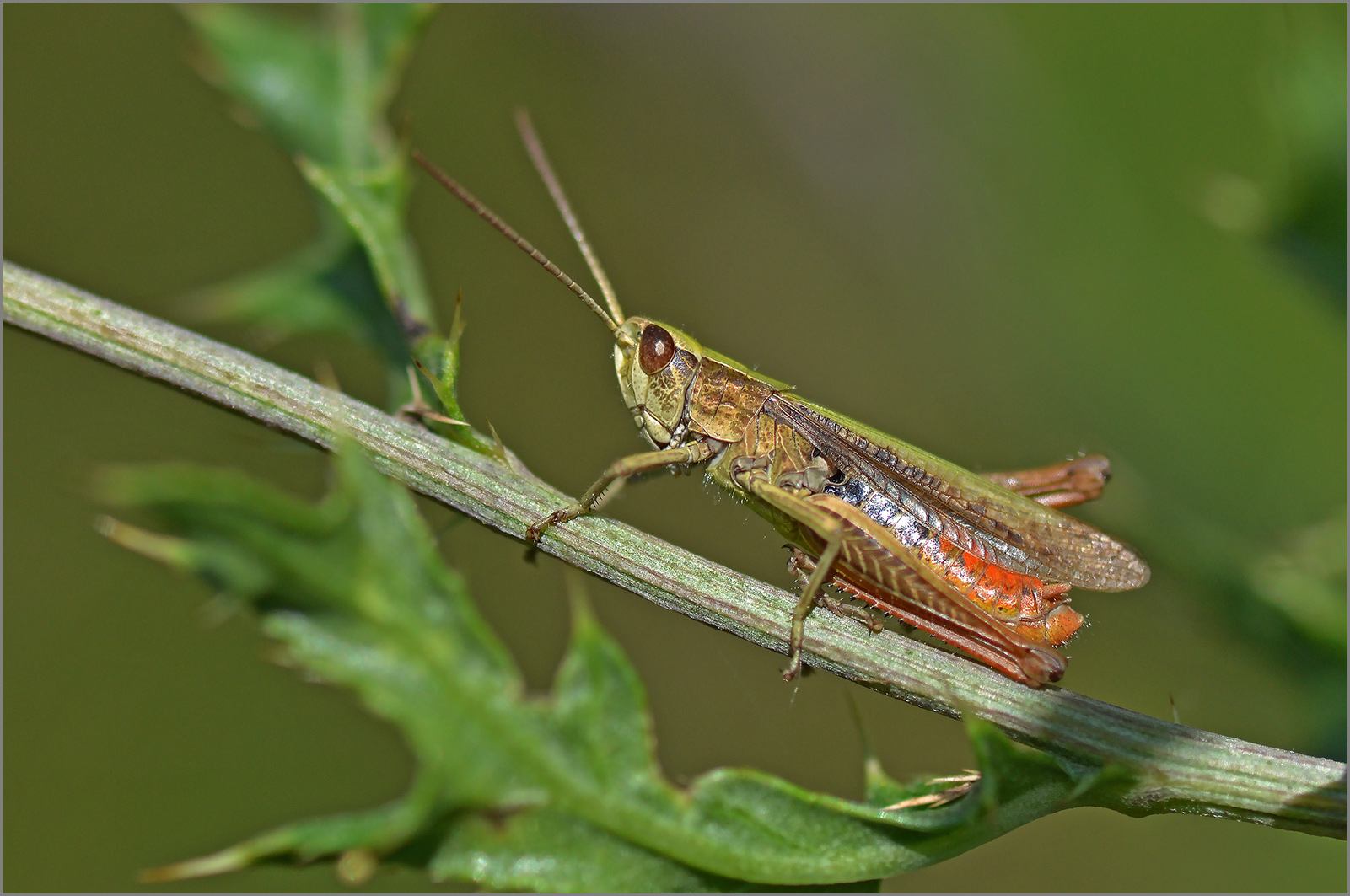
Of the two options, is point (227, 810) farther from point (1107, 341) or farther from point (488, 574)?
point (1107, 341)

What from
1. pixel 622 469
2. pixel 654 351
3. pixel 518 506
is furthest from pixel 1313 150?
pixel 518 506

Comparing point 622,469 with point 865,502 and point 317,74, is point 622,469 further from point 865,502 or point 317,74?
point 317,74

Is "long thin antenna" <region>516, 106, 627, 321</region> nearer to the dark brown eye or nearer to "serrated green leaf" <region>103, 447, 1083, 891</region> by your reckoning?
the dark brown eye

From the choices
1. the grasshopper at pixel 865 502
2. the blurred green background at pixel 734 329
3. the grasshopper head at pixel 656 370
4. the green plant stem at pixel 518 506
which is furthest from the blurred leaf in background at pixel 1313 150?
the grasshopper head at pixel 656 370

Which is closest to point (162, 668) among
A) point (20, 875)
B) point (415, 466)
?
point (20, 875)

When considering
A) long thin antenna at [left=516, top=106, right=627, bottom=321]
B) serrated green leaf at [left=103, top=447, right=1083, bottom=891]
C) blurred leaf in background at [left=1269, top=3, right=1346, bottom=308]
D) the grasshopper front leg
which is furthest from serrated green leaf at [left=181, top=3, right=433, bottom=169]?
blurred leaf in background at [left=1269, top=3, right=1346, bottom=308]
